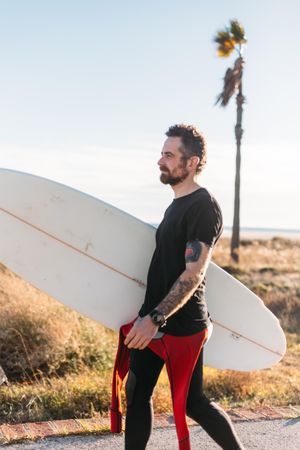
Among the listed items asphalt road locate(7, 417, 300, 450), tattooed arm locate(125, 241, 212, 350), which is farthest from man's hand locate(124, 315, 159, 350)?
asphalt road locate(7, 417, 300, 450)

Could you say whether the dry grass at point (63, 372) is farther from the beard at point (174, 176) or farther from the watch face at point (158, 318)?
the beard at point (174, 176)

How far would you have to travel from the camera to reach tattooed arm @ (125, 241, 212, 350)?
2469 millimetres

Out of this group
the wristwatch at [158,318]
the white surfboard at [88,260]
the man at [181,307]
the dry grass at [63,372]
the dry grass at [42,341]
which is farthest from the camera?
the dry grass at [42,341]

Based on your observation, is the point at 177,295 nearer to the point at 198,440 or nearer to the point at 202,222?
the point at 202,222

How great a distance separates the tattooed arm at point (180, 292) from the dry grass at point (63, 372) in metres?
1.60

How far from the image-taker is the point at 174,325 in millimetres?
2627

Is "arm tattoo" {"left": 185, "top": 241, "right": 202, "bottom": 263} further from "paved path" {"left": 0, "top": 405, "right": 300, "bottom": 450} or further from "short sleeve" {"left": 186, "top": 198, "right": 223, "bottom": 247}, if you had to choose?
"paved path" {"left": 0, "top": 405, "right": 300, "bottom": 450}

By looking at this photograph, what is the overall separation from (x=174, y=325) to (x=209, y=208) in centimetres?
52

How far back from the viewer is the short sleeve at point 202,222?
8.23 feet

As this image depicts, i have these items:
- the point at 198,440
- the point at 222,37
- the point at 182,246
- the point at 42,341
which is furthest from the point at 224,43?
the point at 182,246

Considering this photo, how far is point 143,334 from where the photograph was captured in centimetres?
247

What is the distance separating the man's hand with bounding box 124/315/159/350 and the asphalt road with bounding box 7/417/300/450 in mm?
1061

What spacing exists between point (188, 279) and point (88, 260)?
126 centimetres

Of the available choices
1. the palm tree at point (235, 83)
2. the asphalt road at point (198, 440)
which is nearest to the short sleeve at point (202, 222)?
the asphalt road at point (198, 440)
